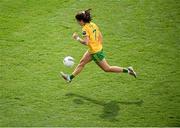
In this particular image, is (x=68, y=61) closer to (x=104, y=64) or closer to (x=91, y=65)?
(x=104, y=64)

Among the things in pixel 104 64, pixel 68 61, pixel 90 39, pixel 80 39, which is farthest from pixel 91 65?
pixel 80 39

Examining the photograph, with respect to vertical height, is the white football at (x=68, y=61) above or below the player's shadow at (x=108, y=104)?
above

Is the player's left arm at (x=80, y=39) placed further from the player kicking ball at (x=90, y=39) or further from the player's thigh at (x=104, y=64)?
the player's thigh at (x=104, y=64)

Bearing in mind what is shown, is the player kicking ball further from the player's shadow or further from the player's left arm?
the player's shadow

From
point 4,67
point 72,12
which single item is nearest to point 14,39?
point 4,67

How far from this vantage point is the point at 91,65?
10383mm

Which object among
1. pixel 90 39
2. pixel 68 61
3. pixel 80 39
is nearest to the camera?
pixel 80 39

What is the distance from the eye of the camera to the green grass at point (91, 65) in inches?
345

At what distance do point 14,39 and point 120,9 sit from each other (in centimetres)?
328

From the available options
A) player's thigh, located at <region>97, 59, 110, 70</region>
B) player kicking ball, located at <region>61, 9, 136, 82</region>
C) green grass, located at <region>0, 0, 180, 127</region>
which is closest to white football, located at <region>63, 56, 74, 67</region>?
player kicking ball, located at <region>61, 9, 136, 82</region>

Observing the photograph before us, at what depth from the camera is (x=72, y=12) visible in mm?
12094

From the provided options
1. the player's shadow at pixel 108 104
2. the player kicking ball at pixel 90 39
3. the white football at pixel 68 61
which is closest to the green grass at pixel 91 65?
the player's shadow at pixel 108 104

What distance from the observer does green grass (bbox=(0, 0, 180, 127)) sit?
8758mm

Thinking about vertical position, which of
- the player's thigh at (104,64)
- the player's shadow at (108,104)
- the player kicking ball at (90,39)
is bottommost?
the player's shadow at (108,104)
